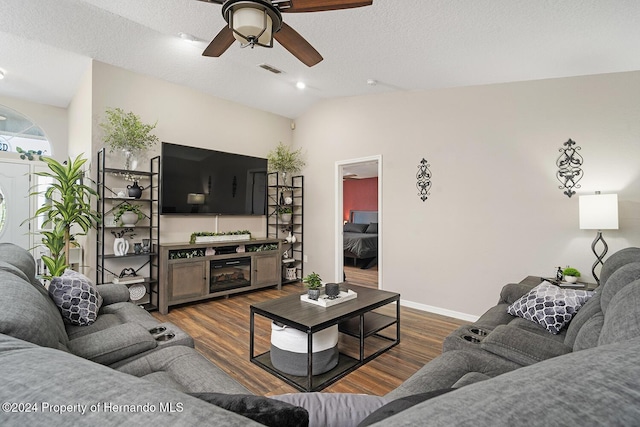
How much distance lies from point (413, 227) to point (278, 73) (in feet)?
9.09

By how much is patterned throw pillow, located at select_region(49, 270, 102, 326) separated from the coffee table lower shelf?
1.28 m

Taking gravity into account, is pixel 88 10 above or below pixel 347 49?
above

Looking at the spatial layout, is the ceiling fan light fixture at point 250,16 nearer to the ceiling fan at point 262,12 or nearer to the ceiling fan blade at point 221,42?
the ceiling fan at point 262,12

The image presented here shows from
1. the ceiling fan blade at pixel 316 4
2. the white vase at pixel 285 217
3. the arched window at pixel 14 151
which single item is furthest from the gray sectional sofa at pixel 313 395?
the arched window at pixel 14 151

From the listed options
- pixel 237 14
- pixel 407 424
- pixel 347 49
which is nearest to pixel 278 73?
pixel 347 49

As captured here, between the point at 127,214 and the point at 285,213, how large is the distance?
96.2 inches

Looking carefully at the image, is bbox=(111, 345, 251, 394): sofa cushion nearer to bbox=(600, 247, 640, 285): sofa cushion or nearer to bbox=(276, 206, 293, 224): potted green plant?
bbox=(600, 247, 640, 285): sofa cushion

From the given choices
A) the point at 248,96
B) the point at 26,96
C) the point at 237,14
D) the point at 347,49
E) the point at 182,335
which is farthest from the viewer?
the point at 248,96

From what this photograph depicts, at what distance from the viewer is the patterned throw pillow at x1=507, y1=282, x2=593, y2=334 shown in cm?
208

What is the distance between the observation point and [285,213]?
Result: 550 cm

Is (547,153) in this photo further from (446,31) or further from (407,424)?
(407,424)

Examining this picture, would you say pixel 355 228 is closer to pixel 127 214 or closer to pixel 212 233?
pixel 212 233

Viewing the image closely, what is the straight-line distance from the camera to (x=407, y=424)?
1.17ft

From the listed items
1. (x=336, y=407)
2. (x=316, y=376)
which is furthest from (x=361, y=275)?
(x=336, y=407)
